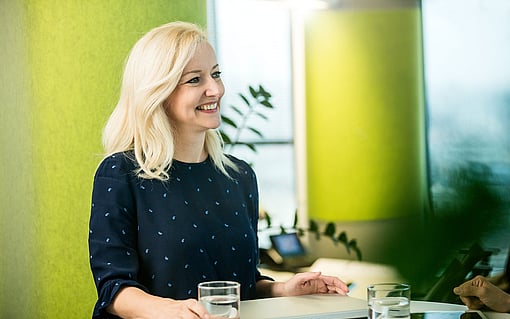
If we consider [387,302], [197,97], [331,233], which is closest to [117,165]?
[197,97]

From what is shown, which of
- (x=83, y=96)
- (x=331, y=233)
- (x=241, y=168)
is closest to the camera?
(x=241, y=168)

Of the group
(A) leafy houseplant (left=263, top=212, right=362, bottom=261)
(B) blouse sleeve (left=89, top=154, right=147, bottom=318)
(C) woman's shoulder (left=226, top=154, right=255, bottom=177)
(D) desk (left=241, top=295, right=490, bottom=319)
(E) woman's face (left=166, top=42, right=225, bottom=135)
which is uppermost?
(E) woman's face (left=166, top=42, right=225, bottom=135)

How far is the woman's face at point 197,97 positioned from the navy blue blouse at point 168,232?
0.10 metres

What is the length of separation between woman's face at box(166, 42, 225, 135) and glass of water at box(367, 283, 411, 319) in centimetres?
67

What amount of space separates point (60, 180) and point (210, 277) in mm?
1303

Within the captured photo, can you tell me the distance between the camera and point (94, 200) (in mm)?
1886

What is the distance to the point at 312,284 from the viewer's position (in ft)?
6.25

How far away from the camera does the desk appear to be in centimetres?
159

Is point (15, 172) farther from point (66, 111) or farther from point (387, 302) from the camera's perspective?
point (387, 302)

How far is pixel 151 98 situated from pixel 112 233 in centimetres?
32

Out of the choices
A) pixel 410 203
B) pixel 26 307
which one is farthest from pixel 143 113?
pixel 26 307

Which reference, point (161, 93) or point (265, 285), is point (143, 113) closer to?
point (161, 93)

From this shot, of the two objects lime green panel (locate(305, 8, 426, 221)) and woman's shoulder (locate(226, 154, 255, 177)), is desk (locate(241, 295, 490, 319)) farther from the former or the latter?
lime green panel (locate(305, 8, 426, 221))

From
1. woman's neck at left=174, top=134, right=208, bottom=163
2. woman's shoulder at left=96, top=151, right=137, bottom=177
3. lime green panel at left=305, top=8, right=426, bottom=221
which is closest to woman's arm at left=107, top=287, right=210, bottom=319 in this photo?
woman's shoulder at left=96, top=151, right=137, bottom=177
